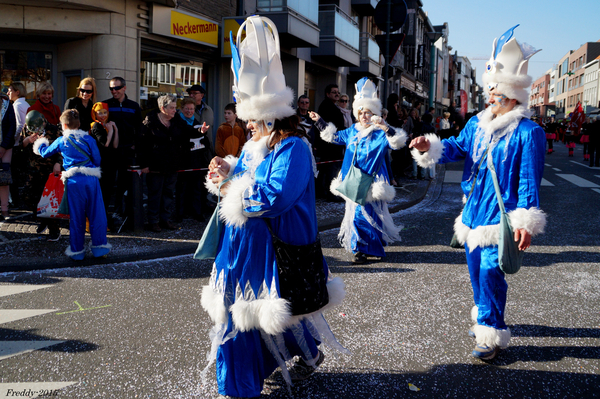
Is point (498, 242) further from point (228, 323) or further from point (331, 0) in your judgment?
point (331, 0)

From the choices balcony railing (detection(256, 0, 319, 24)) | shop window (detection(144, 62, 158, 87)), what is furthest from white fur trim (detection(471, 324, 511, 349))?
balcony railing (detection(256, 0, 319, 24))

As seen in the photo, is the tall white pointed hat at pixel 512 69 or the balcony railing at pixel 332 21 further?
the balcony railing at pixel 332 21

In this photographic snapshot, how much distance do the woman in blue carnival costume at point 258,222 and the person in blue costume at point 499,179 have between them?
4.27 ft

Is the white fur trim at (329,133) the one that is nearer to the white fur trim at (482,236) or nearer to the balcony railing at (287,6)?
the white fur trim at (482,236)

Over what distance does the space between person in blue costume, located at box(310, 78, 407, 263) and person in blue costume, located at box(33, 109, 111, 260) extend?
251 centimetres

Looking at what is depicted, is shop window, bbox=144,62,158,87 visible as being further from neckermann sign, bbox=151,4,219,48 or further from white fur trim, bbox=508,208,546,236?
white fur trim, bbox=508,208,546,236

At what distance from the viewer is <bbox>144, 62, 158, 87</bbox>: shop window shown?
39.6 ft

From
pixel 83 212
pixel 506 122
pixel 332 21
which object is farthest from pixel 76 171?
→ pixel 332 21

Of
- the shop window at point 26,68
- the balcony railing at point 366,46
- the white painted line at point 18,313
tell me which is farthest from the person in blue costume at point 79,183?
the balcony railing at point 366,46

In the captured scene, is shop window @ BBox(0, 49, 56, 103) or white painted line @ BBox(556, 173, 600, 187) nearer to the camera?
shop window @ BBox(0, 49, 56, 103)

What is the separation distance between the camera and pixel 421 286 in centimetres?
514

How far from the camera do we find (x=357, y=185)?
5961 mm

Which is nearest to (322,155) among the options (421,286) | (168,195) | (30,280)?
(168,195)

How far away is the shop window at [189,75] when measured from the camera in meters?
13.3
